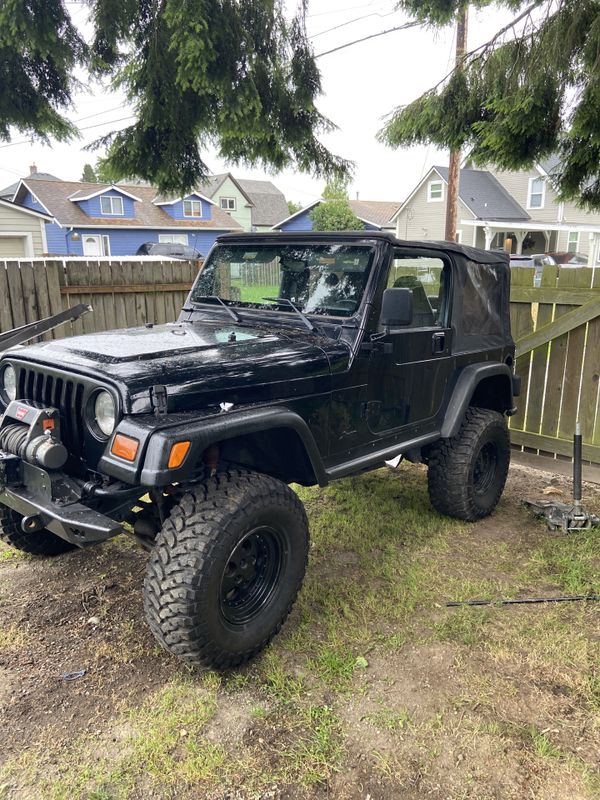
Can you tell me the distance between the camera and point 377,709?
2658 millimetres

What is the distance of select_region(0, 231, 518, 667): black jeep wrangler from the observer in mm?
2605

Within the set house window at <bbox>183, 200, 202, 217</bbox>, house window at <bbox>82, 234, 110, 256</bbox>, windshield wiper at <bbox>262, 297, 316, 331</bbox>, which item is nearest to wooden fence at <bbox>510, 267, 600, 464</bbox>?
windshield wiper at <bbox>262, 297, 316, 331</bbox>

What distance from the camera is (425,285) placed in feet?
13.5

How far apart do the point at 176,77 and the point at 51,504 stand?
11.6 feet

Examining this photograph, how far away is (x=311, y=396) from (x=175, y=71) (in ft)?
10.3

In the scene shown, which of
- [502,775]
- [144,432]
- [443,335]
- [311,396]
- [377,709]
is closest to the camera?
[502,775]

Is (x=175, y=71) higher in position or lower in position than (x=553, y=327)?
higher

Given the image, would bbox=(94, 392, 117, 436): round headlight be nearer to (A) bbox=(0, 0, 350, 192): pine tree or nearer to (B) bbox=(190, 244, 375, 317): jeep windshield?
(B) bbox=(190, 244, 375, 317): jeep windshield

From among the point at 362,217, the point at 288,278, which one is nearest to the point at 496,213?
the point at 362,217

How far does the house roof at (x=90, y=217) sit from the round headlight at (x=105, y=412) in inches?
1133

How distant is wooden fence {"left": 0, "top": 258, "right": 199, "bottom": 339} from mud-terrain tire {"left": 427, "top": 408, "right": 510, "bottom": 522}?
166 inches

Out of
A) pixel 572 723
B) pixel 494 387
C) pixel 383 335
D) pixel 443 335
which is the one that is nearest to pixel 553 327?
pixel 494 387

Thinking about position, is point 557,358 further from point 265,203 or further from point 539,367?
point 265,203

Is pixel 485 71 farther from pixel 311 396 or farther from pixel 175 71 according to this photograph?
pixel 311 396
